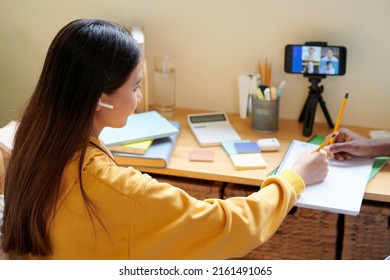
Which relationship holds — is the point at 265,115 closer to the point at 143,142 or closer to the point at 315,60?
the point at 315,60

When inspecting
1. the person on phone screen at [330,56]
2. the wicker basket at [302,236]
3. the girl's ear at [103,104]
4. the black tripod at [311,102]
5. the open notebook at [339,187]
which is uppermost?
the person on phone screen at [330,56]

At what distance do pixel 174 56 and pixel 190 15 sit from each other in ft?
0.51

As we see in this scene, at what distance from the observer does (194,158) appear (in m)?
1.45

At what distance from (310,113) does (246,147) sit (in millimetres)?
Answer: 243

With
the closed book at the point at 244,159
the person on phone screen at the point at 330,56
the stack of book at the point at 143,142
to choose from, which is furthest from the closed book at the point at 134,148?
the person on phone screen at the point at 330,56

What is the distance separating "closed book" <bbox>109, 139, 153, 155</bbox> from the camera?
4.67ft

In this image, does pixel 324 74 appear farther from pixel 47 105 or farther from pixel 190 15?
pixel 47 105

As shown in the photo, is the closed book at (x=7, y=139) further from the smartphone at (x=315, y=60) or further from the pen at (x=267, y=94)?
the smartphone at (x=315, y=60)

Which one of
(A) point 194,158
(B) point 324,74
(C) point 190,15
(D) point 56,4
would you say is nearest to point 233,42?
(C) point 190,15

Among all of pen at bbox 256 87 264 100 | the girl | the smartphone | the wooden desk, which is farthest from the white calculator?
the girl

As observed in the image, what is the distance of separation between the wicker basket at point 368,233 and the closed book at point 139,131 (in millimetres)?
577

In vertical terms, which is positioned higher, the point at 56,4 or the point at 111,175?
the point at 56,4

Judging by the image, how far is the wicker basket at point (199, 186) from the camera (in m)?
1.42
